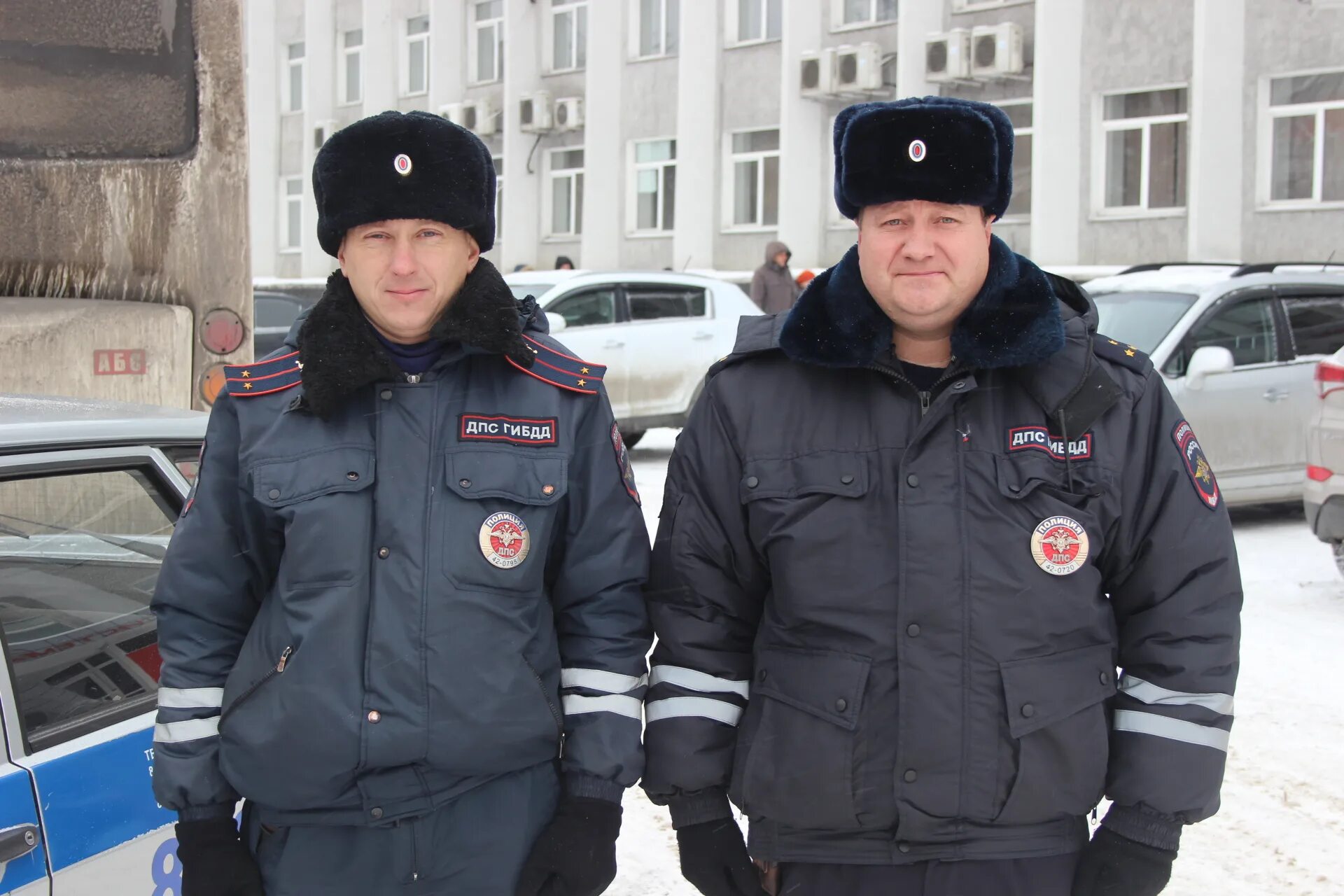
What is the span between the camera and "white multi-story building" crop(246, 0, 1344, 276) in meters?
17.5

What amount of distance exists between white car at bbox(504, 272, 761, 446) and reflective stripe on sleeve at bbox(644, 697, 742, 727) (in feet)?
32.1

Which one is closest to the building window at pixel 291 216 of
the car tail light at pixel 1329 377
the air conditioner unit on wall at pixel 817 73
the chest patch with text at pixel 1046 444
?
the air conditioner unit on wall at pixel 817 73

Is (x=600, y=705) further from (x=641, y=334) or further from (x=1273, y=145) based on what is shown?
(x=1273, y=145)

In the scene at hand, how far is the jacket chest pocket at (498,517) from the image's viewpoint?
224cm

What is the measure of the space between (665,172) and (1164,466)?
2359 cm

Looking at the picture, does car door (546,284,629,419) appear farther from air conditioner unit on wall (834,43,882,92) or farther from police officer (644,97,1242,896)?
air conditioner unit on wall (834,43,882,92)

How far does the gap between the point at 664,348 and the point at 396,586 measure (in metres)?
10.6

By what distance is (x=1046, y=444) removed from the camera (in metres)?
2.26

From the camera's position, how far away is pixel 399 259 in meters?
2.33

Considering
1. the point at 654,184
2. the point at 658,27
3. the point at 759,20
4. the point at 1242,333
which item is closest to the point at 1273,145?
the point at 759,20

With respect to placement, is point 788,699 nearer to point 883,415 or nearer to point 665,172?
point 883,415

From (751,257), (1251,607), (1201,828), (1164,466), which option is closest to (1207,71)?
(751,257)

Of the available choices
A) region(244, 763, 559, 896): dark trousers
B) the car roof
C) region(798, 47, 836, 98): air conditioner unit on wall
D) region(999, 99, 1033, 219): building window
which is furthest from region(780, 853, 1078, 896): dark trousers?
region(798, 47, 836, 98): air conditioner unit on wall

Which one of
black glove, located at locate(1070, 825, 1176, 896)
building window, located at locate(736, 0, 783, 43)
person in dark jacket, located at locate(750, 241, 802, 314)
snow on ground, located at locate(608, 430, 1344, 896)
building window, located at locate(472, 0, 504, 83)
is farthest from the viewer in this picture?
building window, located at locate(472, 0, 504, 83)
